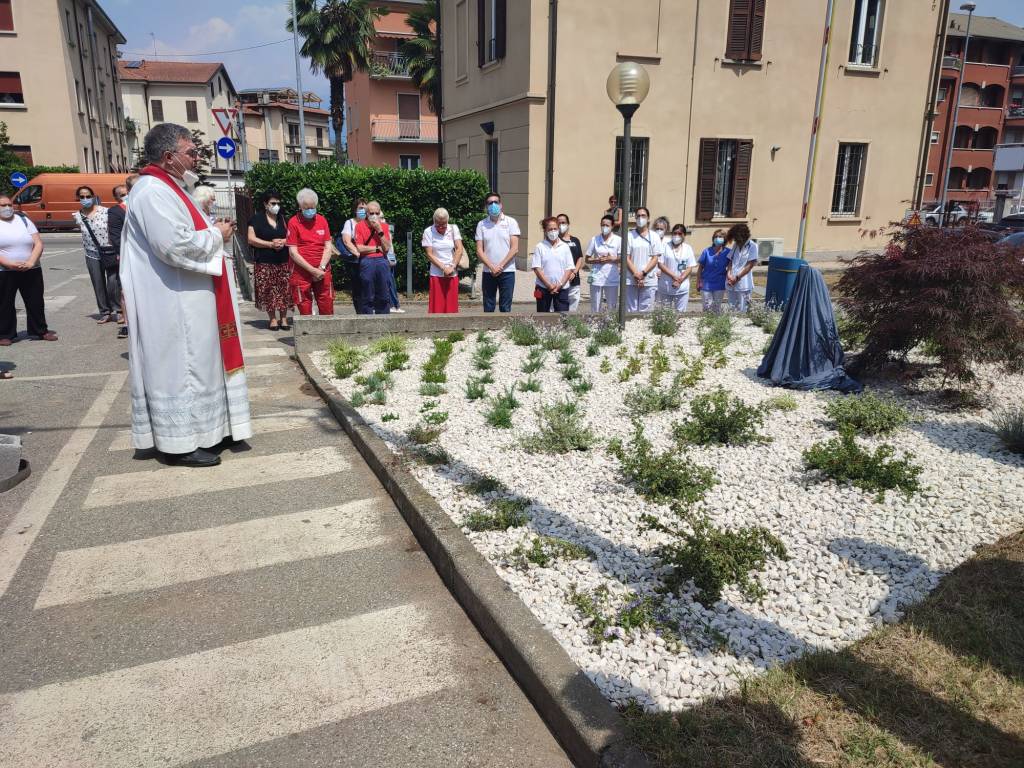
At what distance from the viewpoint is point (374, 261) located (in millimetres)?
9617

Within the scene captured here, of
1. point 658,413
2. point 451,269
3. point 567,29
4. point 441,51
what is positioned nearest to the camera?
point 658,413

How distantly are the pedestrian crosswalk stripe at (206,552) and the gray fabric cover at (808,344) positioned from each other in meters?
3.92

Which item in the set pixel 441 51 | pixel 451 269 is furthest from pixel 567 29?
pixel 451 269

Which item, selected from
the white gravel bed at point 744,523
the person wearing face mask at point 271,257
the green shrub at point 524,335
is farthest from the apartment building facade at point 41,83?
the white gravel bed at point 744,523

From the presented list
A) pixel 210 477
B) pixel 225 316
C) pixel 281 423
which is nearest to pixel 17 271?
pixel 281 423

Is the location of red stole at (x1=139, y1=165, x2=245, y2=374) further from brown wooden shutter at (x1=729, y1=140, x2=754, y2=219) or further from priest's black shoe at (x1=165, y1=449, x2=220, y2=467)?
brown wooden shutter at (x1=729, y1=140, x2=754, y2=219)

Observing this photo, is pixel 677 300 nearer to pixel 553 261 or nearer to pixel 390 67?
pixel 553 261

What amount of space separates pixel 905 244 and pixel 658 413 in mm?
2452

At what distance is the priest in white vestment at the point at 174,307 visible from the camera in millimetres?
4926

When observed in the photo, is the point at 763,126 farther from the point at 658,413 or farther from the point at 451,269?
the point at 658,413

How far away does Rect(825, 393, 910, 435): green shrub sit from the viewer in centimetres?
519

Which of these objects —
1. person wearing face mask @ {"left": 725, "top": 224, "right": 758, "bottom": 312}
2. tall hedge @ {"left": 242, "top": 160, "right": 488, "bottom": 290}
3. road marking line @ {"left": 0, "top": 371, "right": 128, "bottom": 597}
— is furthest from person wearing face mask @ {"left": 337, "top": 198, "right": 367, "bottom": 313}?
person wearing face mask @ {"left": 725, "top": 224, "right": 758, "bottom": 312}

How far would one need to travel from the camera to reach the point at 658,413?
233 inches

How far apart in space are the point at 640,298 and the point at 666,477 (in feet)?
21.8
